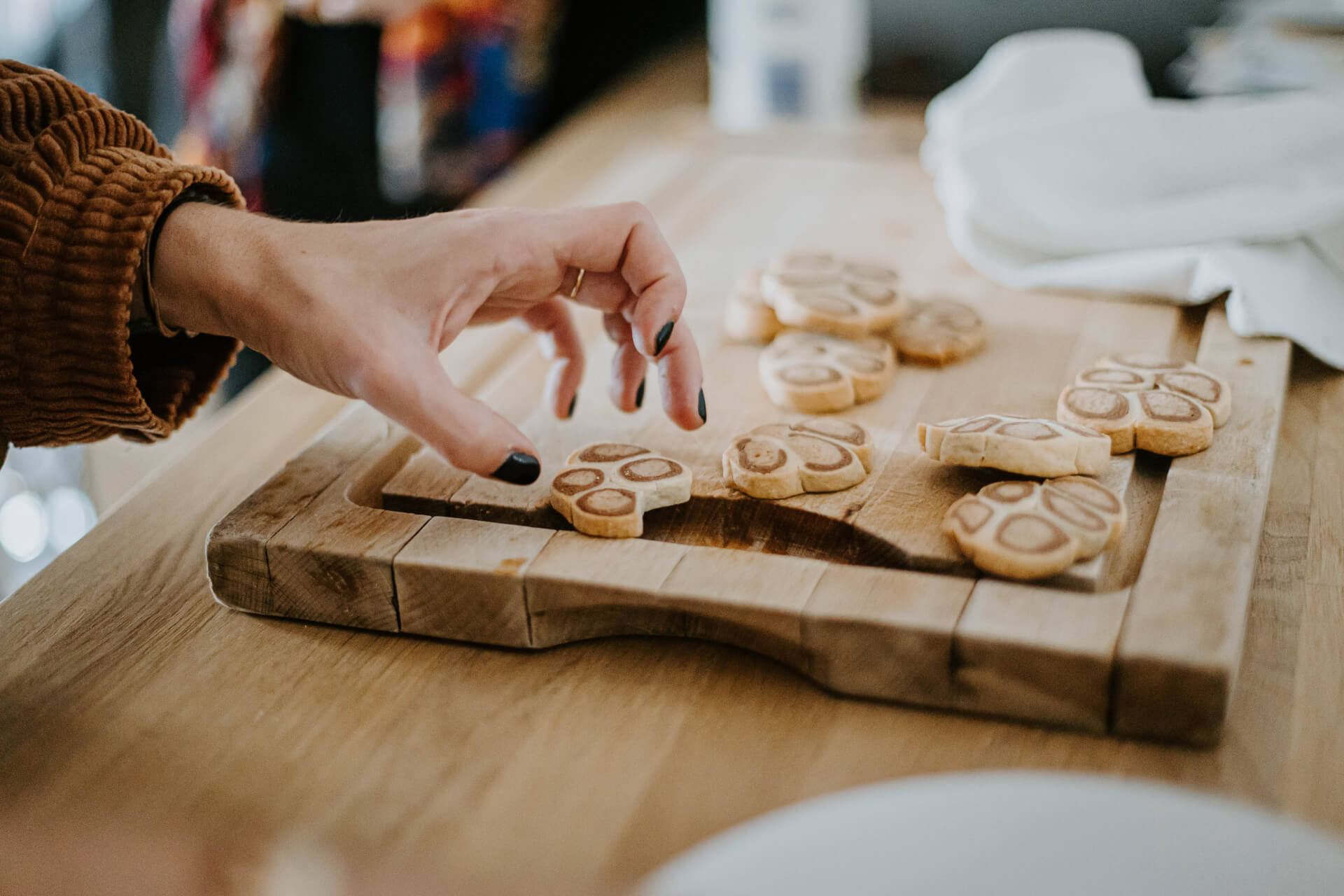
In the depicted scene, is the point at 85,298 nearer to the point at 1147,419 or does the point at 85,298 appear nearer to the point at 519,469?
the point at 519,469

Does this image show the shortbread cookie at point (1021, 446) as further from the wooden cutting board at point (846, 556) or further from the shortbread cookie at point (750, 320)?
the shortbread cookie at point (750, 320)

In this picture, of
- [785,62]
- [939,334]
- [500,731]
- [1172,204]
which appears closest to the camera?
[500,731]

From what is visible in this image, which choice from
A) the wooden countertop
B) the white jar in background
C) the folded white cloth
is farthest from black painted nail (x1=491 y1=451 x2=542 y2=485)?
the white jar in background

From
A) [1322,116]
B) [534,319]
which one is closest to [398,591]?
[534,319]

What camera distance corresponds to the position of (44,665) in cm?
82

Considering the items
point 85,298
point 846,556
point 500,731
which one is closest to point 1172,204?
point 846,556

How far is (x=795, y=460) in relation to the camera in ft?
2.97

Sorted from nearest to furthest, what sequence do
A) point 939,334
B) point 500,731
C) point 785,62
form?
point 500,731
point 939,334
point 785,62

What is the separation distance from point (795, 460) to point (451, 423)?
0.89ft

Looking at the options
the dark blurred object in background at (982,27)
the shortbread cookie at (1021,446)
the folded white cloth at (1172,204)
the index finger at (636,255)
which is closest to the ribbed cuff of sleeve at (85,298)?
the index finger at (636,255)

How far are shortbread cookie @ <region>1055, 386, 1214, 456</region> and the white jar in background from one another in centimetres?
109

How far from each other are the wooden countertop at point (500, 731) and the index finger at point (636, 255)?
286mm

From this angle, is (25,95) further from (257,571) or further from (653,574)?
(653,574)

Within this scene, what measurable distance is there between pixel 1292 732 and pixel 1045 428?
0.28 m
